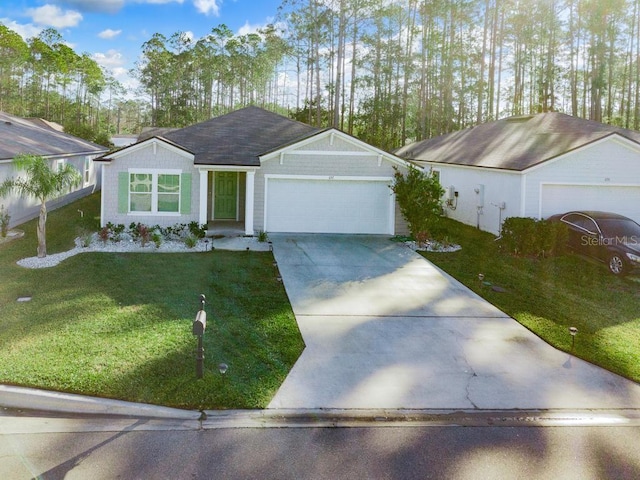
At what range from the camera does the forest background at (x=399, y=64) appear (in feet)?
135

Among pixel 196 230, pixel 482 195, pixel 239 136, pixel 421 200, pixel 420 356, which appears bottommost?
pixel 420 356

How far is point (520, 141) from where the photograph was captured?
21000 mm

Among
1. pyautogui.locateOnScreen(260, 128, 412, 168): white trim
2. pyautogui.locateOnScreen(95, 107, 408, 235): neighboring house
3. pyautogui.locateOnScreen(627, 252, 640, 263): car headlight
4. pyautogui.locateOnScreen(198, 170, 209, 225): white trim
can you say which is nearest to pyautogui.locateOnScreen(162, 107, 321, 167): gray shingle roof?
pyautogui.locateOnScreen(95, 107, 408, 235): neighboring house

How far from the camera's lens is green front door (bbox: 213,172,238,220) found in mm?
20922

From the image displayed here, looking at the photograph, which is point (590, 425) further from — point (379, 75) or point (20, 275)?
point (379, 75)

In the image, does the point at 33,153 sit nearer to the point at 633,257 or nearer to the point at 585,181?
the point at 585,181

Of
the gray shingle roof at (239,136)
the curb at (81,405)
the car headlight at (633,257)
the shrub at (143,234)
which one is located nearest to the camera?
the curb at (81,405)

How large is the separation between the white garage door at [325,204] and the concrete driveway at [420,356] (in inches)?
223

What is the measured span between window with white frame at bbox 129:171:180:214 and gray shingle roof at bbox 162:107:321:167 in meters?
1.11

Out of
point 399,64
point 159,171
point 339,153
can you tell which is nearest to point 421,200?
point 339,153

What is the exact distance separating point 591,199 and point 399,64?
108 feet

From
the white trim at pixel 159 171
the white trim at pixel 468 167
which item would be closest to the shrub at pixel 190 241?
the white trim at pixel 159 171

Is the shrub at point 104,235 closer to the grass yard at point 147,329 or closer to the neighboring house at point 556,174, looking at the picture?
the grass yard at point 147,329

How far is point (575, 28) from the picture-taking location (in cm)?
4300
